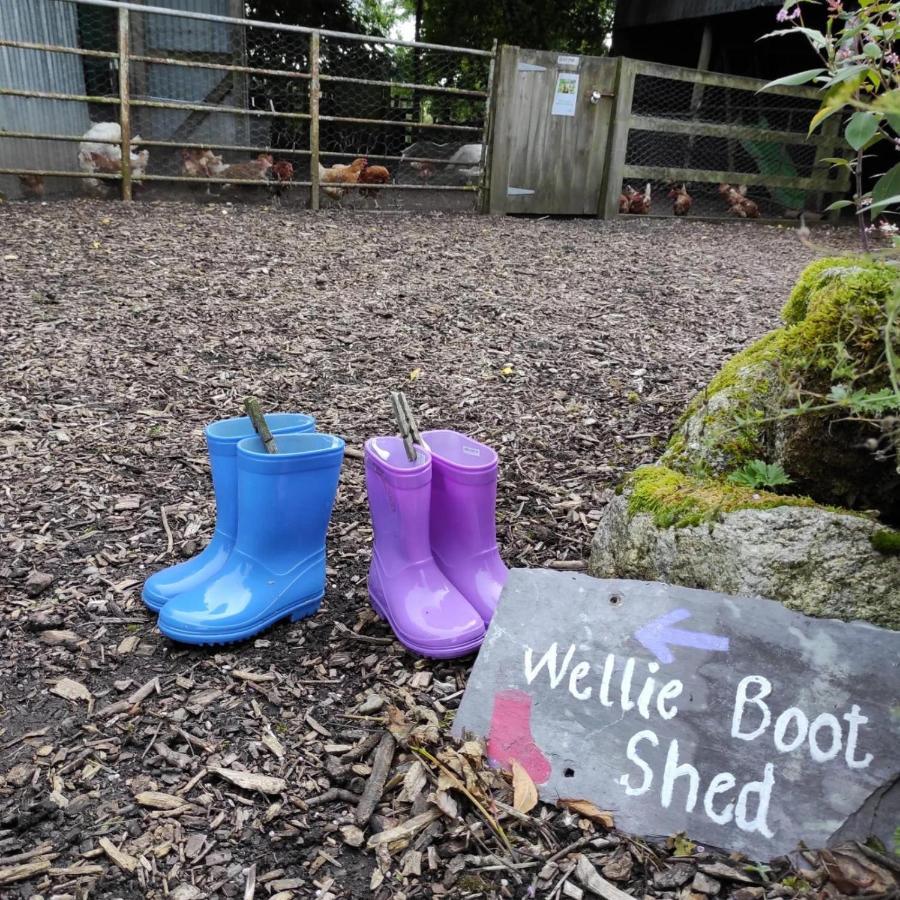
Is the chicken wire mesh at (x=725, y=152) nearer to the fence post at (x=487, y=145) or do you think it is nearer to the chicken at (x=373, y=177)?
the fence post at (x=487, y=145)

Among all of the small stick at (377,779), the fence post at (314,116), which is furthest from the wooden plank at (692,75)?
the small stick at (377,779)

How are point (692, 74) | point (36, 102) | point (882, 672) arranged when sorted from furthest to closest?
point (692, 74), point (36, 102), point (882, 672)

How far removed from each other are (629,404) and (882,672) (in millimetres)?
1753

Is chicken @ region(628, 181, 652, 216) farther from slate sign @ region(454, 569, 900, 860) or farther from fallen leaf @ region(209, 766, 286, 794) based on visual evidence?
fallen leaf @ region(209, 766, 286, 794)

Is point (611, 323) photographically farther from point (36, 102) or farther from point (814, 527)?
point (36, 102)

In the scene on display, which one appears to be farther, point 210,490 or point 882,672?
point 210,490

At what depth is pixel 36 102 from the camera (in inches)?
265

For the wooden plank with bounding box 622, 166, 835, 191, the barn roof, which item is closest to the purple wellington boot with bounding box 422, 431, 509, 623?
the wooden plank with bounding box 622, 166, 835, 191

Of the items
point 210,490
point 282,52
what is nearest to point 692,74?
point 282,52

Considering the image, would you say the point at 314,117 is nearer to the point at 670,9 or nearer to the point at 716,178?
the point at 716,178

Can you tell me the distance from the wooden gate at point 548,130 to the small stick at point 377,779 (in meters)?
6.65

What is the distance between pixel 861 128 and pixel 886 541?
75 centimetres

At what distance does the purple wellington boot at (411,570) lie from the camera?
5.25 ft

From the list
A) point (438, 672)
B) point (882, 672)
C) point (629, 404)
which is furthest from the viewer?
point (629, 404)
